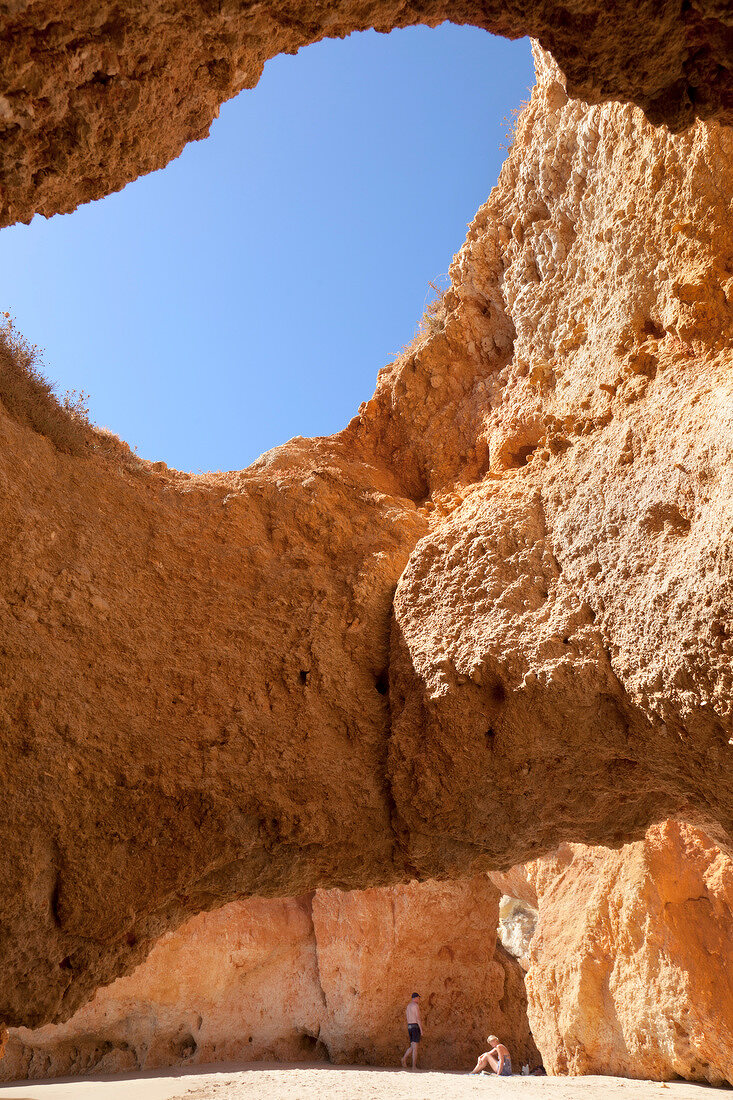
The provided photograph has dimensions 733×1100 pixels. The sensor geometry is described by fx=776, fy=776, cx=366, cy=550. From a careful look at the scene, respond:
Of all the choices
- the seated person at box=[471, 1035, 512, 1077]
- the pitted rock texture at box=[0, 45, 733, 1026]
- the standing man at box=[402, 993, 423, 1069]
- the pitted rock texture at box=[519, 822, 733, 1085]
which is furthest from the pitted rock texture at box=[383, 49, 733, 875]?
the standing man at box=[402, 993, 423, 1069]

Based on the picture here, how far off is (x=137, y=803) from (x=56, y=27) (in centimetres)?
431

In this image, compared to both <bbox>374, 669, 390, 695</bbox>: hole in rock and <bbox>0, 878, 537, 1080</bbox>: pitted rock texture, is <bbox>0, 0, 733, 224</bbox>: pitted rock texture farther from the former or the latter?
<bbox>0, 878, 537, 1080</bbox>: pitted rock texture

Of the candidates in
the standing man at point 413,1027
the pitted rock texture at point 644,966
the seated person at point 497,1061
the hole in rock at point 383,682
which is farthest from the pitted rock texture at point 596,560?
the standing man at point 413,1027

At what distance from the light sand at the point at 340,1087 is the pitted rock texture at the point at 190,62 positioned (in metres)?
7.66

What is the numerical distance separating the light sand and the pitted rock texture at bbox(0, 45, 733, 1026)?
294 cm

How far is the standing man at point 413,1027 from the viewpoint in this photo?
38.8 ft

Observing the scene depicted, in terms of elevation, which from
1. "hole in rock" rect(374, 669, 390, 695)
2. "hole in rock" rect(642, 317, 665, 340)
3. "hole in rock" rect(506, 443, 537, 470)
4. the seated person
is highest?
"hole in rock" rect(642, 317, 665, 340)

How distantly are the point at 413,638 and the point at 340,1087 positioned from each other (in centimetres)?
582

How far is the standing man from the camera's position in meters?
11.8

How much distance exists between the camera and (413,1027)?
11930 mm

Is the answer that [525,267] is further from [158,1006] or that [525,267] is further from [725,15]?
[158,1006]

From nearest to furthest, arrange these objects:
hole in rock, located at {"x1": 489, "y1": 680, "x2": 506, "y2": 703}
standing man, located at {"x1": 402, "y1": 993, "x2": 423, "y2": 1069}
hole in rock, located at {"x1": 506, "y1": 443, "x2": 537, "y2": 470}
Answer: hole in rock, located at {"x1": 489, "y1": 680, "x2": 506, "y2": 703}
hole in rock, located at {"x1": 506, "y1": 443, "x2": 537, "y2": 470}
standing man, located at {"x1": 402, "y1": 993, "x2": 423, "y2": 1069}

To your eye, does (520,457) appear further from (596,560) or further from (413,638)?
(413,638)

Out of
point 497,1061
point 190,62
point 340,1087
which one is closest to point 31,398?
point 190,62
